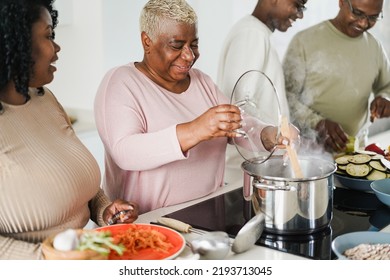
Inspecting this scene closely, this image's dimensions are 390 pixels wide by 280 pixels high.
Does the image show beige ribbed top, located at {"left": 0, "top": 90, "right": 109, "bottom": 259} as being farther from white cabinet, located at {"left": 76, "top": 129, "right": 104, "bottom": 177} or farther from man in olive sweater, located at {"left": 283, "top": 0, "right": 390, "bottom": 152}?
man in olive sweater, located at {"left": 283, "top": 0, "right": 390, "bottom": 152}

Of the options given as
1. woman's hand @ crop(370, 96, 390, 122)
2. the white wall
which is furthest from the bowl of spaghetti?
woman's hand @ crop(370, 96, 390, 122)

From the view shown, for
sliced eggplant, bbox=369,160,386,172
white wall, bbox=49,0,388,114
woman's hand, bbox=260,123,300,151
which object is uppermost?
white wall, bbox=49,0,388,114

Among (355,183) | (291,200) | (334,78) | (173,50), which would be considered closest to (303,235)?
(291,200)

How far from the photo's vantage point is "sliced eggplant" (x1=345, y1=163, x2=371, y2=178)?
1.79m

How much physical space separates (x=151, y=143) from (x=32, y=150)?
12.5 inches

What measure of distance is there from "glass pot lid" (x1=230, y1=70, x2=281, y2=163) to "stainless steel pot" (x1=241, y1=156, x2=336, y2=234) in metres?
0.13

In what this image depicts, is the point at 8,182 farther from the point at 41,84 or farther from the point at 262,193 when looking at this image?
the point at 262,193

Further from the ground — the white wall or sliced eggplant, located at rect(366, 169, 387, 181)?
the white wall

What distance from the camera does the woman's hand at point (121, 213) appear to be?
→ 4.65 ft

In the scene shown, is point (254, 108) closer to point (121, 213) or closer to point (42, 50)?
point (121, 213)

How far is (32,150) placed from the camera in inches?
50.3

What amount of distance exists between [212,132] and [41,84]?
16.2 inches

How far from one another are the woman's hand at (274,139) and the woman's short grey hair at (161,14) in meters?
0.35

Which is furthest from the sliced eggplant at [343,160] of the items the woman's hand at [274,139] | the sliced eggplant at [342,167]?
the woman's hand at [274,139]
